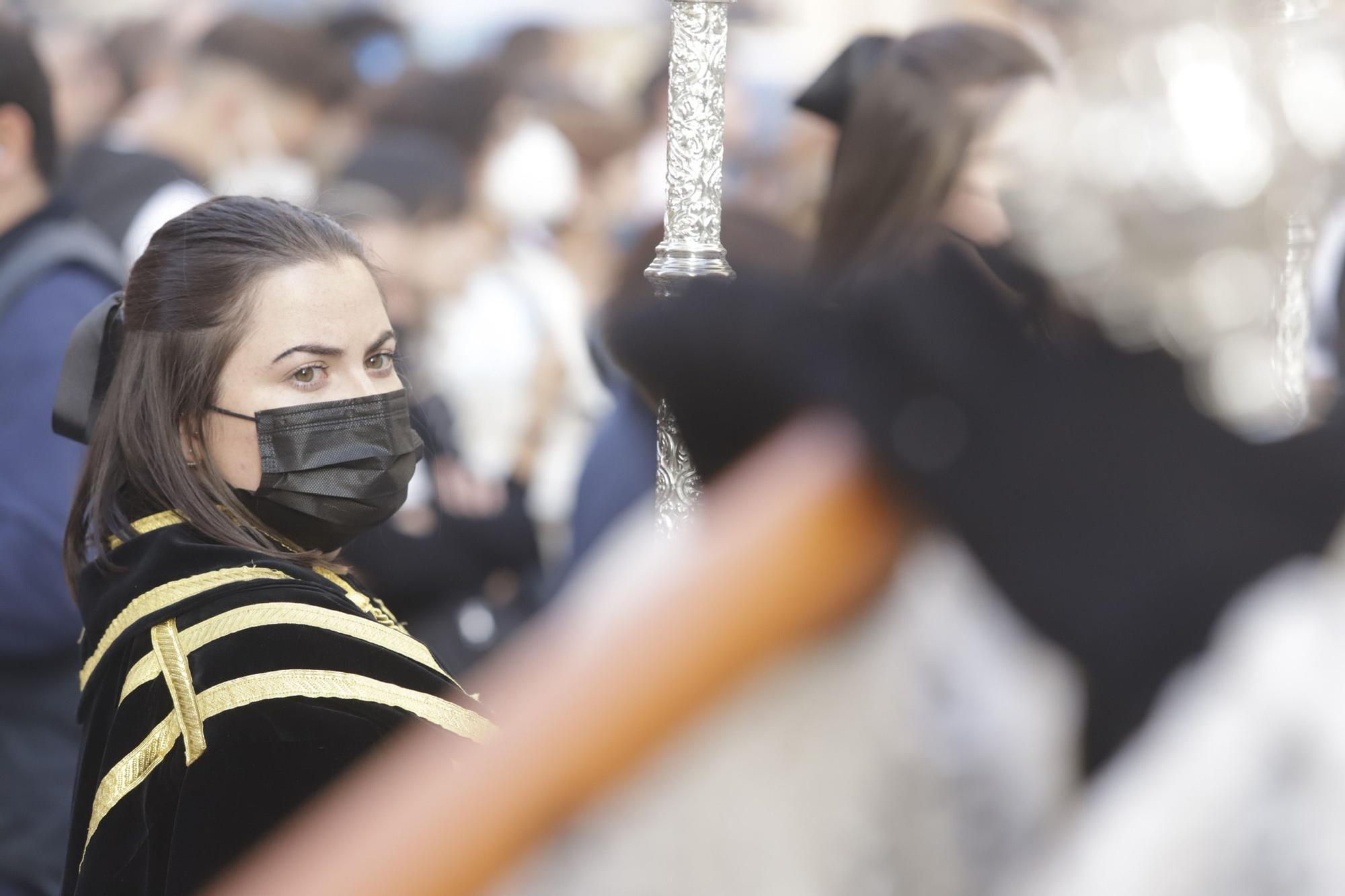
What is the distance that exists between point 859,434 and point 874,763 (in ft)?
0.47

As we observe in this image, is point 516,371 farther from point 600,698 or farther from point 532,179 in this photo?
point 600,698

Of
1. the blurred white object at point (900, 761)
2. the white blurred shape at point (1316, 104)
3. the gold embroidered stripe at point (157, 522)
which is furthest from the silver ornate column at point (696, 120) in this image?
the blurred white object at point (900, 761)

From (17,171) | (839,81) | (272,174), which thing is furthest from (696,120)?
(272,174)

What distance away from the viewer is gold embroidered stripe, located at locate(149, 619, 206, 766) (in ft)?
5.87

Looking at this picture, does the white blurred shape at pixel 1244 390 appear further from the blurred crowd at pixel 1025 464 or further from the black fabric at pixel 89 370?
the black fabric at pixel 89 370

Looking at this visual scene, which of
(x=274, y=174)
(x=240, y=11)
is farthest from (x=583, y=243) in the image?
(x=240, y=11)

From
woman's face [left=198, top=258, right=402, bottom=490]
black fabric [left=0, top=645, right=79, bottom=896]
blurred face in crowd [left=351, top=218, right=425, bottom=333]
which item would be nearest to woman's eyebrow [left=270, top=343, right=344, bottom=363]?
woman's face [left=198, top=258, right=402, bottom=490]

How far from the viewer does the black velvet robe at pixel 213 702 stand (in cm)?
176

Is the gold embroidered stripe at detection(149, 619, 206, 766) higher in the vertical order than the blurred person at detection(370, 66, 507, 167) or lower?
higher

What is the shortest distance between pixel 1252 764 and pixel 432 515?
10.7 ft

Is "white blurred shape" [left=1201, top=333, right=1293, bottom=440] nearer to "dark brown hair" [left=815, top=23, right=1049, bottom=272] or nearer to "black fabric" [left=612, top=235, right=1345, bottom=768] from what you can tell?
"black fabric" [left=612, top=235, right=1345, bottom=768]

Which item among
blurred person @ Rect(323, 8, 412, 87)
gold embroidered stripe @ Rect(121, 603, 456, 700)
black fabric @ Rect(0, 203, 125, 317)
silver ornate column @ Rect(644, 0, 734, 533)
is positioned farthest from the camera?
blurred person @ Rect(323, 8, 412, 87)

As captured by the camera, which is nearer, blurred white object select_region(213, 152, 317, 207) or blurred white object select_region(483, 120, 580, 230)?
blurred white object select_region(213, 152, 317, 207)

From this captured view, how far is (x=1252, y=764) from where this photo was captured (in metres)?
0.59
